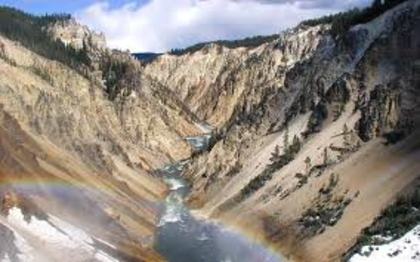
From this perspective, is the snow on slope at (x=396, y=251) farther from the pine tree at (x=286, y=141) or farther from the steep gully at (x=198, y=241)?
the pine tree at (x=286, y=141)

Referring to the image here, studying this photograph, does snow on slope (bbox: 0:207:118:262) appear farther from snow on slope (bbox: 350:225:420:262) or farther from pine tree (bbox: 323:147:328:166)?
pine tree (bbox: 323:147:328:166)

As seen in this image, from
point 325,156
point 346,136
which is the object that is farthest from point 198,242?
point 346,136

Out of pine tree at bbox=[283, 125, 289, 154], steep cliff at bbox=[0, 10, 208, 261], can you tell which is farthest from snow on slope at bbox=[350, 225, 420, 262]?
pine tree at bbox=[283, 125, 289, 154]

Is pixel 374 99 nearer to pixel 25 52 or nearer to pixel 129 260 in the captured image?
pixel 129 260

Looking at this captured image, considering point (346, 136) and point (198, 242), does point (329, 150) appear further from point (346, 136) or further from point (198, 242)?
point (198, 242)

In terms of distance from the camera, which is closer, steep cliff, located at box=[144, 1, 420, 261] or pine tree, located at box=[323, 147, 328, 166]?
steep cliff, located at box=[144, 1, 420, 261]

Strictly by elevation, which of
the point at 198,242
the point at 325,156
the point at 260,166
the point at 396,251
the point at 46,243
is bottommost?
the point at 46,243
